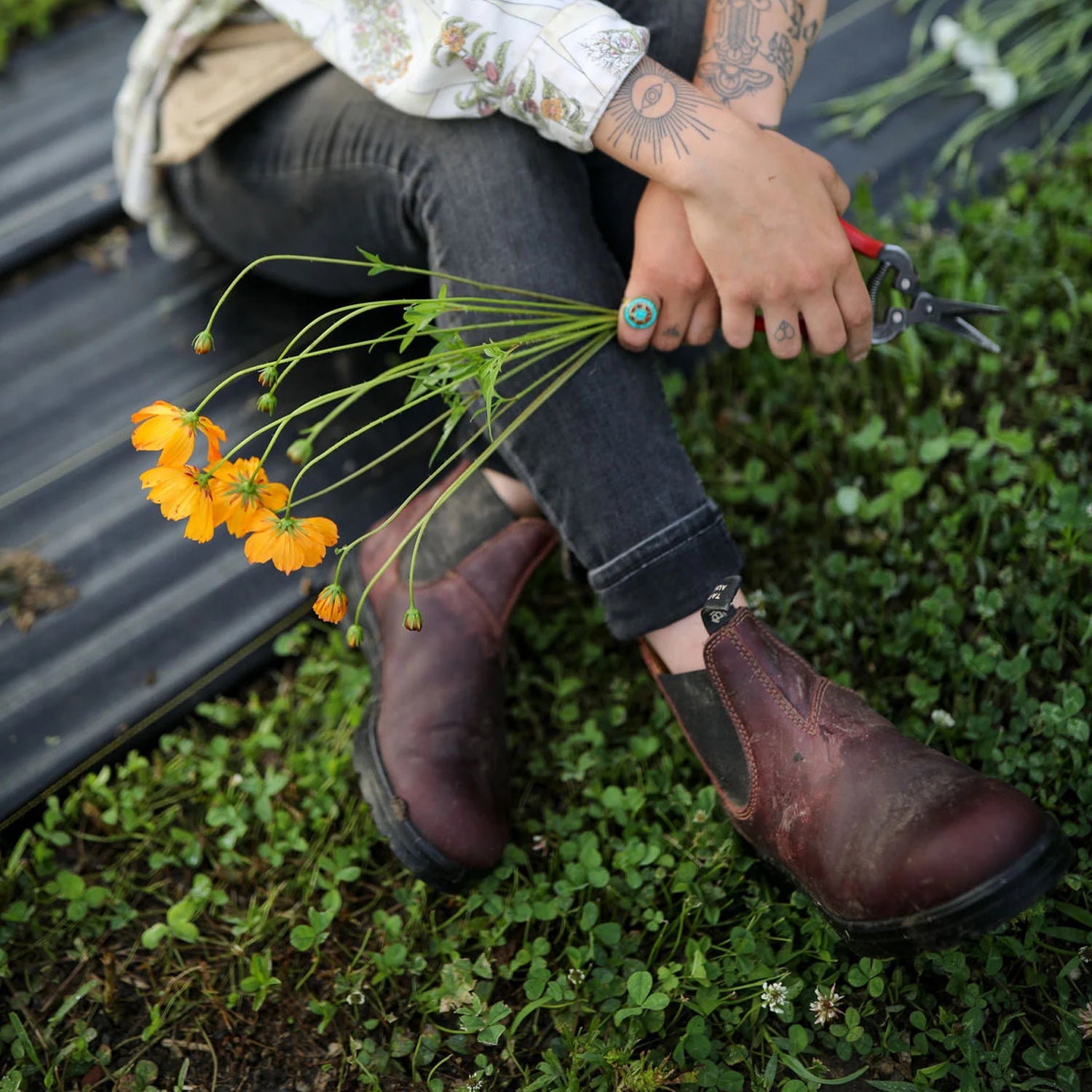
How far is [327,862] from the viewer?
135 centimetres

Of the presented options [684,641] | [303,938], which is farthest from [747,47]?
[303,938]

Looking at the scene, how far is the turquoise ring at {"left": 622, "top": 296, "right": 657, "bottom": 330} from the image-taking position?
3.92 feet

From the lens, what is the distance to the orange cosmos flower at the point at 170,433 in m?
0.89

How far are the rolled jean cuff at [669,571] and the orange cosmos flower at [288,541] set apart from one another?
1.40 feet

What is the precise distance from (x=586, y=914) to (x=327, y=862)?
37cm

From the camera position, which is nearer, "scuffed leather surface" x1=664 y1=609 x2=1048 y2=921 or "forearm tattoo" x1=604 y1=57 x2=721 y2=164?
"scuffed leather surface" x1=664 y1=609 x2=1048 y2=921

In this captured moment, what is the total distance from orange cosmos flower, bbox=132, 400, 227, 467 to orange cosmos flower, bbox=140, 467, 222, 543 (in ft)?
0.04

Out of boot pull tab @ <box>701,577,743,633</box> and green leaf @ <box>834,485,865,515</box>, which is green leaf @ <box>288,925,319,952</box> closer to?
boot pull tab @ <box>701,577,743,633</box>

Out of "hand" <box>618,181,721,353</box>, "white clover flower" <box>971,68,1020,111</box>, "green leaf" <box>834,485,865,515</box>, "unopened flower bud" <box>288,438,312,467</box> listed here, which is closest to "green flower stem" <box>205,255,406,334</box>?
"unopened flower bud" <box>288,438,312,467</box>

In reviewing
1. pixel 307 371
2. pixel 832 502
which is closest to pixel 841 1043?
pixel 832 502

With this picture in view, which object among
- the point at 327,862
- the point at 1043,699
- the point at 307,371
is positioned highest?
the point at 307,371

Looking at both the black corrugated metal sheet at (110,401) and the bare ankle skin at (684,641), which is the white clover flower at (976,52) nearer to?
the black corrugated metal sheet at (110,401)

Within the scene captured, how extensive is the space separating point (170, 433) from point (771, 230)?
2.32ft

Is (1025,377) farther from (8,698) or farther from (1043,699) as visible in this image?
(8,698)
